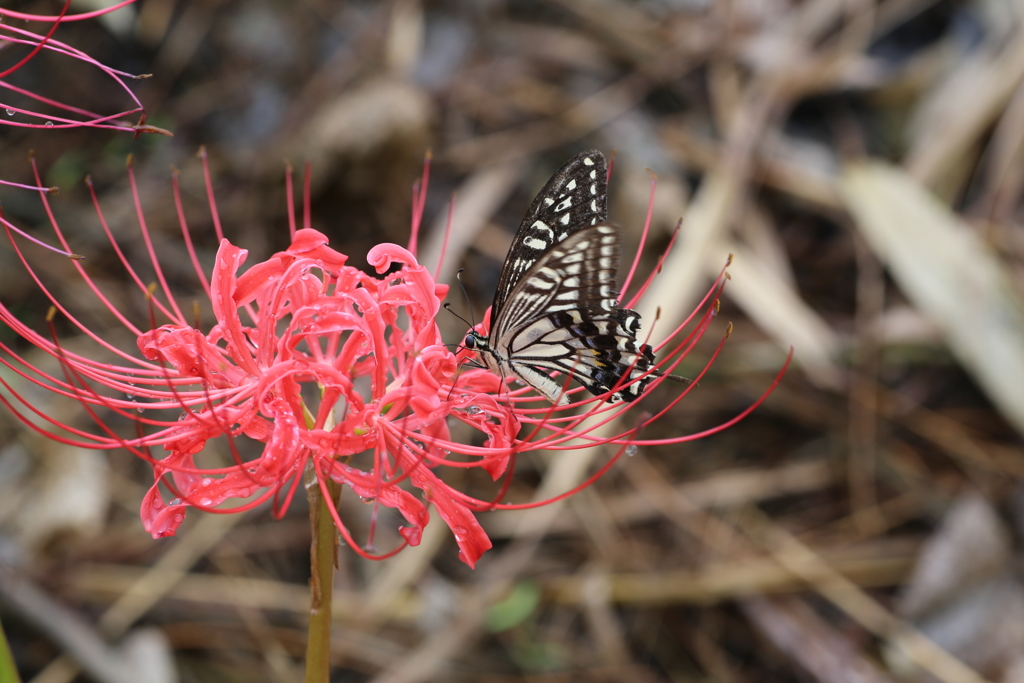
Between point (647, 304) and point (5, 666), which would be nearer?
point (5, 666)

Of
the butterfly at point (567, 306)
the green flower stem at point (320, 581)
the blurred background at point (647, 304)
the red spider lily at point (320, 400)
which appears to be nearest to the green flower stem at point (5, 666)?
the red spider lily at point (320, 400)

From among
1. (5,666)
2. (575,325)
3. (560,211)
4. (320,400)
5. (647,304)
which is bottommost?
(5,666)

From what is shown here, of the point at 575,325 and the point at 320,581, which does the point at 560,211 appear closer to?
the point at 575,325

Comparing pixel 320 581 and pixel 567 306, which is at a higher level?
pixel 567 306

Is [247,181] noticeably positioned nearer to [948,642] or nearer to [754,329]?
[754,329]

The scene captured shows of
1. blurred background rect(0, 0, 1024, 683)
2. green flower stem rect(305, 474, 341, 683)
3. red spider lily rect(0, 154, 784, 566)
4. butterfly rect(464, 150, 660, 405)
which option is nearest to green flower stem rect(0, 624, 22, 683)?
red spider lily rect(0, 154, 784, 566)

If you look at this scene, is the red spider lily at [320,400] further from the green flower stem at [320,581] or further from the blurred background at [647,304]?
the blurred background at [647,304]

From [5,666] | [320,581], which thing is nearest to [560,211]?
[320,581]
